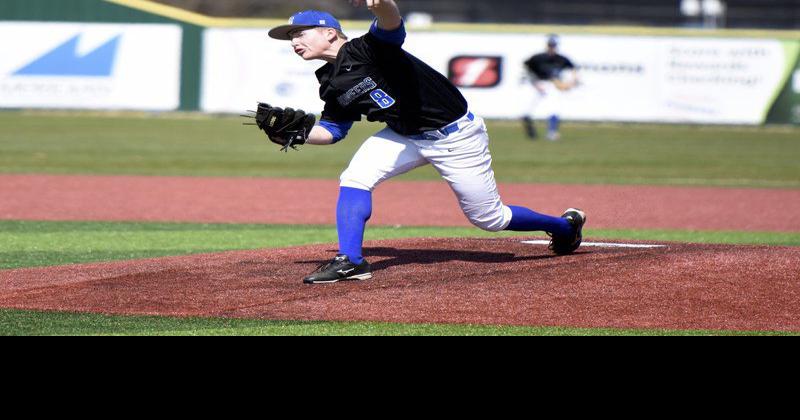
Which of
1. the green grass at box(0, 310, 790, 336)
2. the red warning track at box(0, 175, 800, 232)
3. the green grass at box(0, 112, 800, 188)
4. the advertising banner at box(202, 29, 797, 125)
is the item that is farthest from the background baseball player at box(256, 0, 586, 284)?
the advertising banner at box(202, 29, 797, 125)

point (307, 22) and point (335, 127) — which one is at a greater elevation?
point (307, 22)

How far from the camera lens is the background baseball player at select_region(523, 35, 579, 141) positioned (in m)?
24.1

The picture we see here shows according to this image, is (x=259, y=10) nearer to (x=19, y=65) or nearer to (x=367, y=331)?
(x=19, y=65)

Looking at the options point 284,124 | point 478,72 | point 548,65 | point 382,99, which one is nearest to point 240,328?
point 284,124

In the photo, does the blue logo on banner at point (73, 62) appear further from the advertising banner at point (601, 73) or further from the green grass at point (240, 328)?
the green grass at point (240, 328)

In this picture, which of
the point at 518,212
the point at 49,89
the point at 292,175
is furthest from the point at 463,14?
the point at 518,212

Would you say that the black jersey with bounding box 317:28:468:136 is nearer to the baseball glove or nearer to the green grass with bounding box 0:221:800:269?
the baseball glove

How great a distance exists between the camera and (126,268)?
25.9 ft

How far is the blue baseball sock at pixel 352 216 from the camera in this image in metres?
7.12

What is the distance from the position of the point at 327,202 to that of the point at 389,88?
7041 millimetres

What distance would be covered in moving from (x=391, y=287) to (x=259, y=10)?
113ft

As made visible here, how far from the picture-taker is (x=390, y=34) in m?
6.74

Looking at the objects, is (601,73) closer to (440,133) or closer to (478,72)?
(478,72)

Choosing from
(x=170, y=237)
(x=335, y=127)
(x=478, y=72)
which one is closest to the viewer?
(x=335, y=127)
